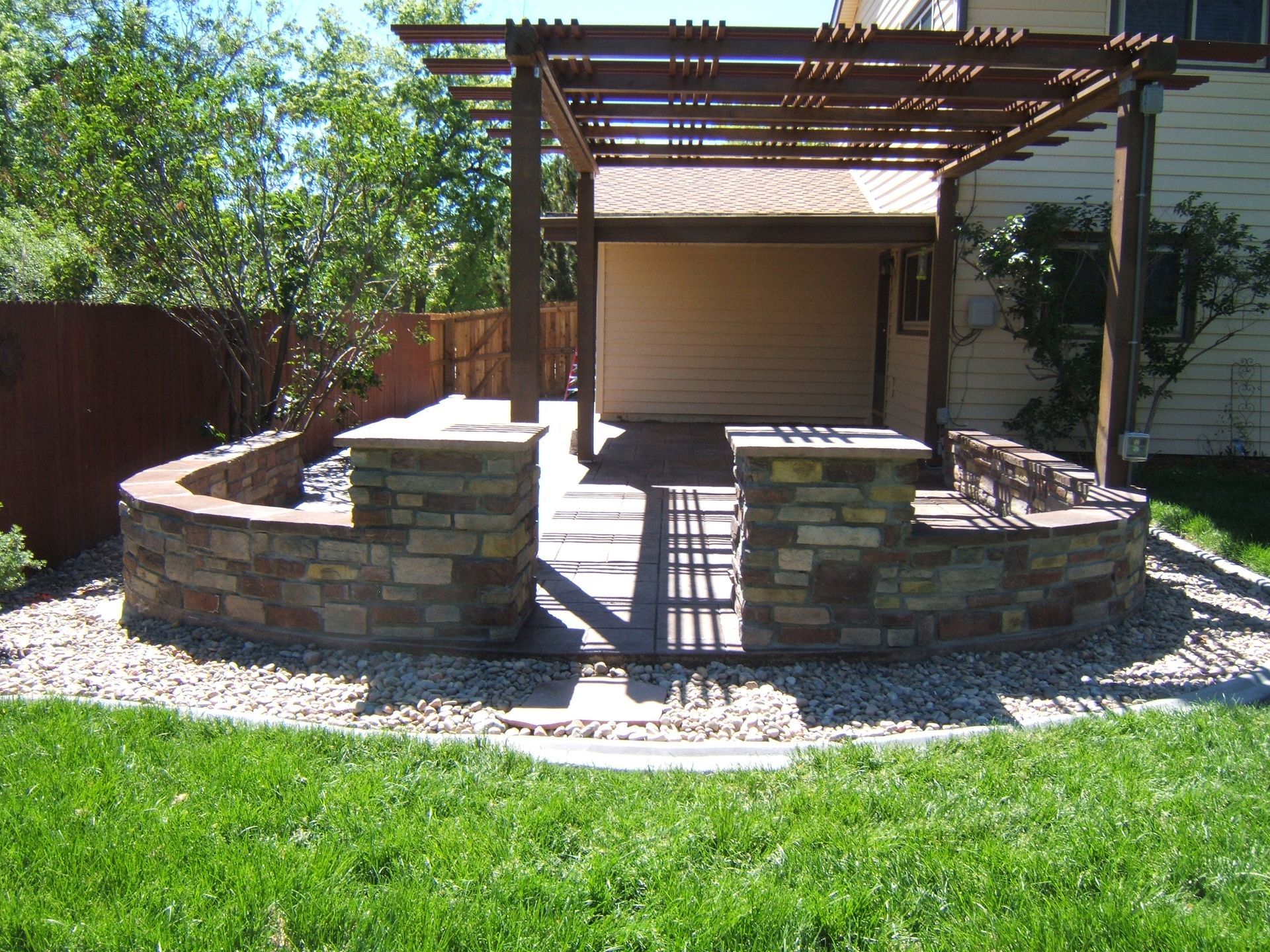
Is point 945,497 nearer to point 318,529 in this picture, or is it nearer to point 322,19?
point 318,529

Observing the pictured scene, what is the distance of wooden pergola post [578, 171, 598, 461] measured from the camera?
9.92m

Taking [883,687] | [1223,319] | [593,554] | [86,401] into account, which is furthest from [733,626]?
[1223,319]

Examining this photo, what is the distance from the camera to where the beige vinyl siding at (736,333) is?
13.2 metres

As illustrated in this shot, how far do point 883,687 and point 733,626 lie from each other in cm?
84

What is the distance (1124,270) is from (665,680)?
4095mm

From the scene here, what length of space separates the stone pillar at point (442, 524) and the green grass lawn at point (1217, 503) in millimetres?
4941

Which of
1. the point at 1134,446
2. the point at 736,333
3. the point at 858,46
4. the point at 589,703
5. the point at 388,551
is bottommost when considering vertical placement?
the point at 589,703

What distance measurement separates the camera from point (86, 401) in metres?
7.17

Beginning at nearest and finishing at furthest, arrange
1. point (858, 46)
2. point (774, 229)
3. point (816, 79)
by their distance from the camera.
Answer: point (858, 46) < point (816, 79) < point (774, 229)

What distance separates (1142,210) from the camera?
640cm

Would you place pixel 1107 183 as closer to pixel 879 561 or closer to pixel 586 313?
pixel 586 313

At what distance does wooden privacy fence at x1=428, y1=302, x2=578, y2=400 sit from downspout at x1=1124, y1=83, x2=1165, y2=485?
11.2 metres

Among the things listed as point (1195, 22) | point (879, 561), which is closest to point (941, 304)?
point (1195, 22)

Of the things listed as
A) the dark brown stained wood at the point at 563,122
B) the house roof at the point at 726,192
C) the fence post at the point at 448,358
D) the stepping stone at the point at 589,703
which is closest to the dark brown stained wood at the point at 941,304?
the house roof at the point at 726,192
